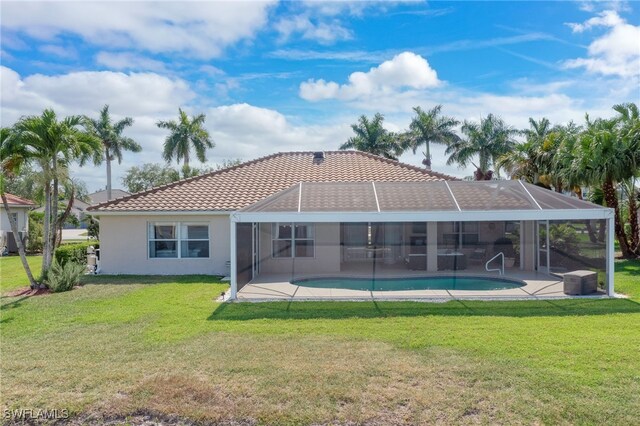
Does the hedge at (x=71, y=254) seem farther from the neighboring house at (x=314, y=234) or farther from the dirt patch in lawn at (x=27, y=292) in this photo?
the dirt patch in lawn at (x=27, y=292)

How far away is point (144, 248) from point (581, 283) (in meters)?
15.3

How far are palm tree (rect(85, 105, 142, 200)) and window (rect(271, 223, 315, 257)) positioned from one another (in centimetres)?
3201

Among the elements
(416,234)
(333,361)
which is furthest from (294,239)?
(333,361)

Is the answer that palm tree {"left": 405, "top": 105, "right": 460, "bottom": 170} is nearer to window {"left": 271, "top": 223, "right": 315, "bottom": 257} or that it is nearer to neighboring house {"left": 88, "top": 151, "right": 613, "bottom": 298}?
neighboring house {"left": 88, "top": 151, "right": 613, "bottom": 298}

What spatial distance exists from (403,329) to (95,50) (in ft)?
47.0

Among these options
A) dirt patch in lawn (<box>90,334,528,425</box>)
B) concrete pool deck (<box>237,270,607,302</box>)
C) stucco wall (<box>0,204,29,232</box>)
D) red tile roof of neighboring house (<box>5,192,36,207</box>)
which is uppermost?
red tile roof of neighboring house (<box>5,192,36,207</box>)

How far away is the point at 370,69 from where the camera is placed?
18.8 metres

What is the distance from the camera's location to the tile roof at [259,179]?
17359mm

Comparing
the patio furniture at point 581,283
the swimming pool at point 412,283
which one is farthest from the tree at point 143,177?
the patio furniture at point 581,283

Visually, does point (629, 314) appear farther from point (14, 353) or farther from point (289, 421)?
point (14, 353)

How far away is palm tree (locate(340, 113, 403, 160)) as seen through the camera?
1774 inches

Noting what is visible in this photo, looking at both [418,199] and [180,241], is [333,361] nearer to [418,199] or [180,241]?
[418,199]

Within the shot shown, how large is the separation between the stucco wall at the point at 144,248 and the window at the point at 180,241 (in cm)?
19

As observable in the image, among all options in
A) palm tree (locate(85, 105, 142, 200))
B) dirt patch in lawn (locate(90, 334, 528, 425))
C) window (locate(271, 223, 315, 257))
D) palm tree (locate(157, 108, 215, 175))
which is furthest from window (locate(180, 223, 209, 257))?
palm tree (locate(85, 105, 142, 200))
